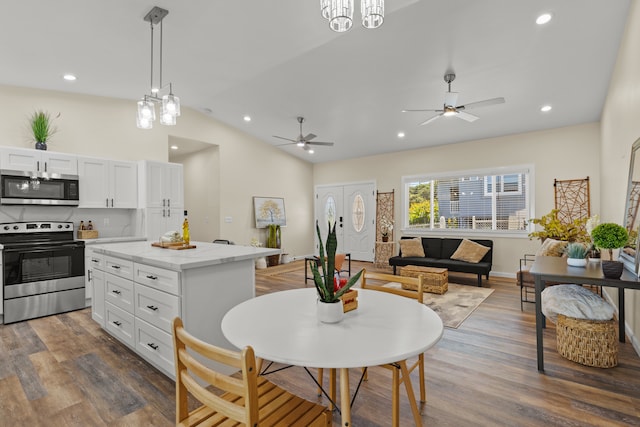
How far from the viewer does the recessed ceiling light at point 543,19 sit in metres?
2.98

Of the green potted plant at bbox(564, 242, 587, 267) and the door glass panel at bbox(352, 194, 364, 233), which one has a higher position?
the door glass panel at bbox(352, 194, 364, 233)

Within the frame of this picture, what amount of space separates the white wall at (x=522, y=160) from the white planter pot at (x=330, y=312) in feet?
19.0

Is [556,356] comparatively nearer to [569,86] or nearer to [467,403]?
[467,403]

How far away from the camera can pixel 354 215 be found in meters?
8.27

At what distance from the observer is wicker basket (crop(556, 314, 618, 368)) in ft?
8.00

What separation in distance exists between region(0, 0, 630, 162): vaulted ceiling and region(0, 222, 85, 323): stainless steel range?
2.03 metres

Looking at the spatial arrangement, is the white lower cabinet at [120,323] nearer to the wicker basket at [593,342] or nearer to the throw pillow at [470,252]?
the wicker basket at [593,342]

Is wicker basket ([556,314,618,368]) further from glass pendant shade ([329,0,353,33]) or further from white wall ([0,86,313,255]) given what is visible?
white wall ([0,86,313,255])

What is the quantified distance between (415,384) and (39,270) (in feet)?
14.4

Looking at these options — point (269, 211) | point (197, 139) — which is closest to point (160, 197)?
point (197, 139)

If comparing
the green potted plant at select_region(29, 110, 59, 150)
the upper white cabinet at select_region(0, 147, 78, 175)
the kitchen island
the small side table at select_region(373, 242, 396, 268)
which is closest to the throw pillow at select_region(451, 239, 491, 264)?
the small side table at select_region(373, 242, 396, 268)

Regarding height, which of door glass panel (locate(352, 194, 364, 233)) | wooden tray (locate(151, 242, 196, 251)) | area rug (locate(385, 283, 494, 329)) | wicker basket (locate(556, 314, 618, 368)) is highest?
door glass panel (locate(352, 194, 364, 233))

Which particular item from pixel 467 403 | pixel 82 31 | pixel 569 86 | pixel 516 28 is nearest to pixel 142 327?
pixel 467 403

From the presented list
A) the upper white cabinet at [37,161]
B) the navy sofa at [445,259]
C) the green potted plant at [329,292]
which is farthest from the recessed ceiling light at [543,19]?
the upper white cabinet at [37,161]
